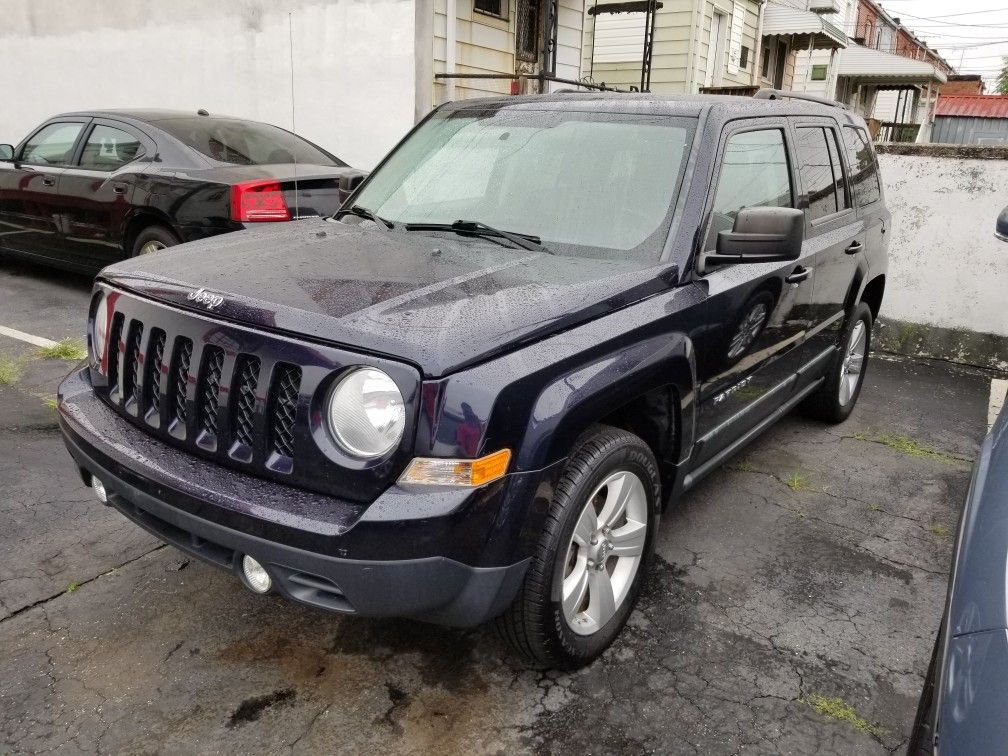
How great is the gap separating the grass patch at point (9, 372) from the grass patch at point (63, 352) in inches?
7.5

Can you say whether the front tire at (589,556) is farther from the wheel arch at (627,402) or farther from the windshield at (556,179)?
the windshield at (556,179)

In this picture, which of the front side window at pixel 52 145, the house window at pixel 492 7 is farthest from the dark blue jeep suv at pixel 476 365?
the house window at pixel 492 7

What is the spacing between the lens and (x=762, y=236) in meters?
2.82

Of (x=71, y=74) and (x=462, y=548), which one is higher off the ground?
(x=71, y=74)

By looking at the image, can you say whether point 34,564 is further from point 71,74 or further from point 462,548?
point 71,74

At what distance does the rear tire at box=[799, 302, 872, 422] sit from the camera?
15.5 ft

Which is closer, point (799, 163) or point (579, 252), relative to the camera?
point (579, 252)

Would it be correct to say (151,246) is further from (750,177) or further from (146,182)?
(750,177)

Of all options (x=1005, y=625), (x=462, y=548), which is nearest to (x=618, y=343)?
(x=462, y=548)

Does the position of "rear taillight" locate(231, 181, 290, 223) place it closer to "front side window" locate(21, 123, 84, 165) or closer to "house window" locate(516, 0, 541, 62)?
"front side window" locate(21, 123, 84, 165)

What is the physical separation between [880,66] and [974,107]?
17.3 meters

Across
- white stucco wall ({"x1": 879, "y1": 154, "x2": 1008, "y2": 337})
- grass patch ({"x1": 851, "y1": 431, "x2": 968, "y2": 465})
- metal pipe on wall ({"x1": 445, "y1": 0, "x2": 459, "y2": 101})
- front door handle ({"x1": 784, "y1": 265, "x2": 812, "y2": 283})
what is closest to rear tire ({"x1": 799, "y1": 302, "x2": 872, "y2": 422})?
grass patch ({"x1": 851, "y1": 431, "x2": 968, "y2": 465})

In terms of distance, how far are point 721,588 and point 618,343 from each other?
1276 mm

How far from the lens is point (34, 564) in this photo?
312cm
